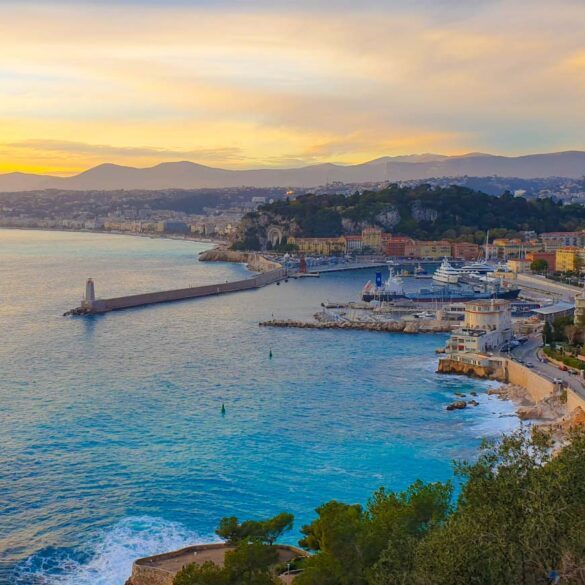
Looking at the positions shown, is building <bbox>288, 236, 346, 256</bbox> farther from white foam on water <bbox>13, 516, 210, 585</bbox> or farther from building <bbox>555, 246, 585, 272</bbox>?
white foam on water <bbox>13, 516, 210, 585</bbox>

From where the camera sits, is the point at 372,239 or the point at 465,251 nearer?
the point at 465,251

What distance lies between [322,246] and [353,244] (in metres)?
1.72

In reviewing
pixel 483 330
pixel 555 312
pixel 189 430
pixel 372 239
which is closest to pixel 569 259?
pixel 555 312

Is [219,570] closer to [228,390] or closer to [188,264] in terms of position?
[228,390]

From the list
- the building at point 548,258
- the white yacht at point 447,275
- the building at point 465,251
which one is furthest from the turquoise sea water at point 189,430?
the building at point 465,251

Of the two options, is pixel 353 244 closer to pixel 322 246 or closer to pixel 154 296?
pixel 322 246

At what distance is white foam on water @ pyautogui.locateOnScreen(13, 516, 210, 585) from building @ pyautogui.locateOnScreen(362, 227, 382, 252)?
38.4 metres

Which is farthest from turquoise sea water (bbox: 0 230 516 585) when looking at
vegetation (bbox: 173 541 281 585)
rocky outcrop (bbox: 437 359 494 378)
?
vegetation (bbox: 173 541 281 585)

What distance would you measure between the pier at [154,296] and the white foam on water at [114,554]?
15.4m

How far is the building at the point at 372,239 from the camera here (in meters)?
46.1

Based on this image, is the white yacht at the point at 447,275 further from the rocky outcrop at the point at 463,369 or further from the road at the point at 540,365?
the rocky outcrop at the point at 463,369

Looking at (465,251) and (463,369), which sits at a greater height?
(465,251)

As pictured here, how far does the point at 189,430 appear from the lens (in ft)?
36.6

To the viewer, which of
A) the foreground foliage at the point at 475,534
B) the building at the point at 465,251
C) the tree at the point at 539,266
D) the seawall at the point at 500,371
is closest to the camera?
the foreground foliage at the point at 475,534
